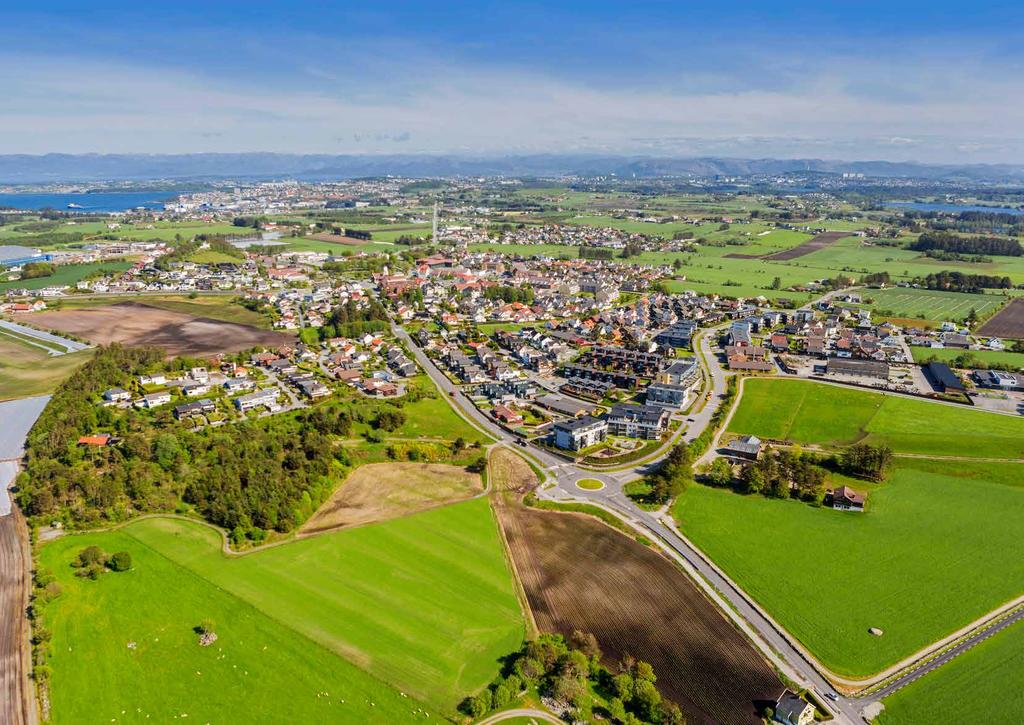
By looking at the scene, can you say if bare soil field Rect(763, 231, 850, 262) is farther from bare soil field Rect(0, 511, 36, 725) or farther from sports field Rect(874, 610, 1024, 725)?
bare soil field Rect(0, 511, 36, 725)

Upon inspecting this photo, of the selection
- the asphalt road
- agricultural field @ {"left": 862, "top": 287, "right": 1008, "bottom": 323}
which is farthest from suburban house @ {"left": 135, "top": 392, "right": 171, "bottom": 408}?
agricultural field @ {"left": 862, "top": 287, "right": 1008, "bottom": 323}

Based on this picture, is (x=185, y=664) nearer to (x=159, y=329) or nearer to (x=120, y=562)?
(x=120, y=562)

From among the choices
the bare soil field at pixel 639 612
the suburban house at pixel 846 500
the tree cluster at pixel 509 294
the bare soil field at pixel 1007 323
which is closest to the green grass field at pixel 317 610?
the bare soil field at pixel 639 612

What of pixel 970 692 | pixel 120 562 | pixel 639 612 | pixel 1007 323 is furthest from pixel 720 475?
pixel 1007 323

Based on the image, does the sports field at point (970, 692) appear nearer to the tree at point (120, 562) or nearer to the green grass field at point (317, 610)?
the green grass field at point (317, 610)

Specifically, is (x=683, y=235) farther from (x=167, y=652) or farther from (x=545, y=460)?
(x=167, y=652)

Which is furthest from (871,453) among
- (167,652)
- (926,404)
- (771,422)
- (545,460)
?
(167,652)

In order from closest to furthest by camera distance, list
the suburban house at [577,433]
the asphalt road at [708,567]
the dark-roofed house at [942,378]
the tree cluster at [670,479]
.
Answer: the asphalt road at [708,567] → the tree cluster at [670,479] → the suburban house at [577,433] → the dark-roofed house at [942,378]

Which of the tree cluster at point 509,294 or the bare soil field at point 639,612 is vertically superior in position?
the tree cluster at point 509,294
